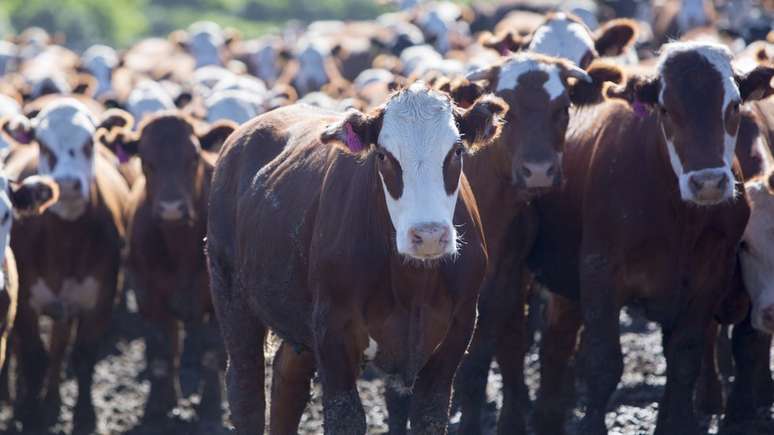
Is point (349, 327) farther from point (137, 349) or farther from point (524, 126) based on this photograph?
point (137, 349)

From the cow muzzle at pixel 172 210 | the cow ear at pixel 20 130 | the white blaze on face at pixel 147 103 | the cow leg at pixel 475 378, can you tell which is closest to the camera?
the cow leg at pixel 475 378

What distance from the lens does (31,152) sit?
13.3 metres

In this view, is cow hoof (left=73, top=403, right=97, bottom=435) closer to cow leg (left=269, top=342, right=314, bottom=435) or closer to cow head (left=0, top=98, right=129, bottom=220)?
cow head (left=0, top=98, right=129, bottom=220)

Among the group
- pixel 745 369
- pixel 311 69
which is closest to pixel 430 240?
pixel 745 369

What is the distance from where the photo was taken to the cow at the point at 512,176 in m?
8.98

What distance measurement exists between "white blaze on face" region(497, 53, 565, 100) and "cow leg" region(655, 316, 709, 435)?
1440 millimetres

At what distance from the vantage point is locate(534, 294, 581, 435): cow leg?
391 inches

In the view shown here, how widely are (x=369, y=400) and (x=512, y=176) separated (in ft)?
10.7

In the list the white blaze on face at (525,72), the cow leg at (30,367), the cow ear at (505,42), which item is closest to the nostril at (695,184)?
the white blaze on face at (525,72)

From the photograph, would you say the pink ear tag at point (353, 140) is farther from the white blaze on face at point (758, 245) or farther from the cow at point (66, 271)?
the cow at point (66, 271)

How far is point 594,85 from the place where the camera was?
31.3 ft

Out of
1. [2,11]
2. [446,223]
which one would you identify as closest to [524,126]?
[446,223]

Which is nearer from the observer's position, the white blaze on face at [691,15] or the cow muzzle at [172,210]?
the cow muzzle at [172,210]

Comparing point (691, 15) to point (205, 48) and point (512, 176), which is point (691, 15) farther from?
point (512, 176)
